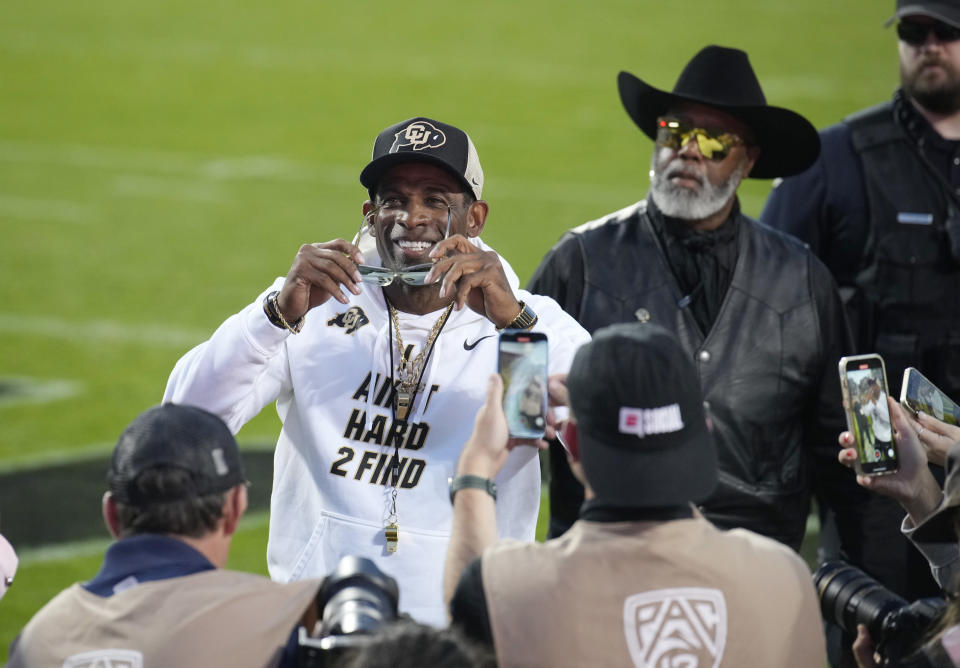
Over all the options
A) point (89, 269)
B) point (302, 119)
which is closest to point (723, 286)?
point (89, 269)

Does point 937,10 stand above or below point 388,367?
above

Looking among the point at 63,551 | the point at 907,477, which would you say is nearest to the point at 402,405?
the point at 907,477

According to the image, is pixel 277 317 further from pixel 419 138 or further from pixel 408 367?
pixel 419 138

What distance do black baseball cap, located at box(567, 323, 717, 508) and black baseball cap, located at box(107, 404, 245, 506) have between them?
0.67 metres

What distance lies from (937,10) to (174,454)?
3.81m

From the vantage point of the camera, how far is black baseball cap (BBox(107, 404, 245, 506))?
2.74m

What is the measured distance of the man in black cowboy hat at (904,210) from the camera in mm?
5418

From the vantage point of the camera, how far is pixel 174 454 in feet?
9.02

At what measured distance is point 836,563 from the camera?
3447 millimetres

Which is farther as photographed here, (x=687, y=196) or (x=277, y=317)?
(x=687, y=196)

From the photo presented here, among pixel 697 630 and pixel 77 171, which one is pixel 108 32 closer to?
pixel 77 171

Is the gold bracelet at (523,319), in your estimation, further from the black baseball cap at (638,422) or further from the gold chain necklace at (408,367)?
the black baseball cap at (638,422)

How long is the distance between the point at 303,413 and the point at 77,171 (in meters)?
12.1

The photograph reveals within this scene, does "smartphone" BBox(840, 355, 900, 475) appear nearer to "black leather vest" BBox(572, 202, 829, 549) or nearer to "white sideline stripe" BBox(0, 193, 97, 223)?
"black leather vest" BBox(572, 202, 829, 549)
